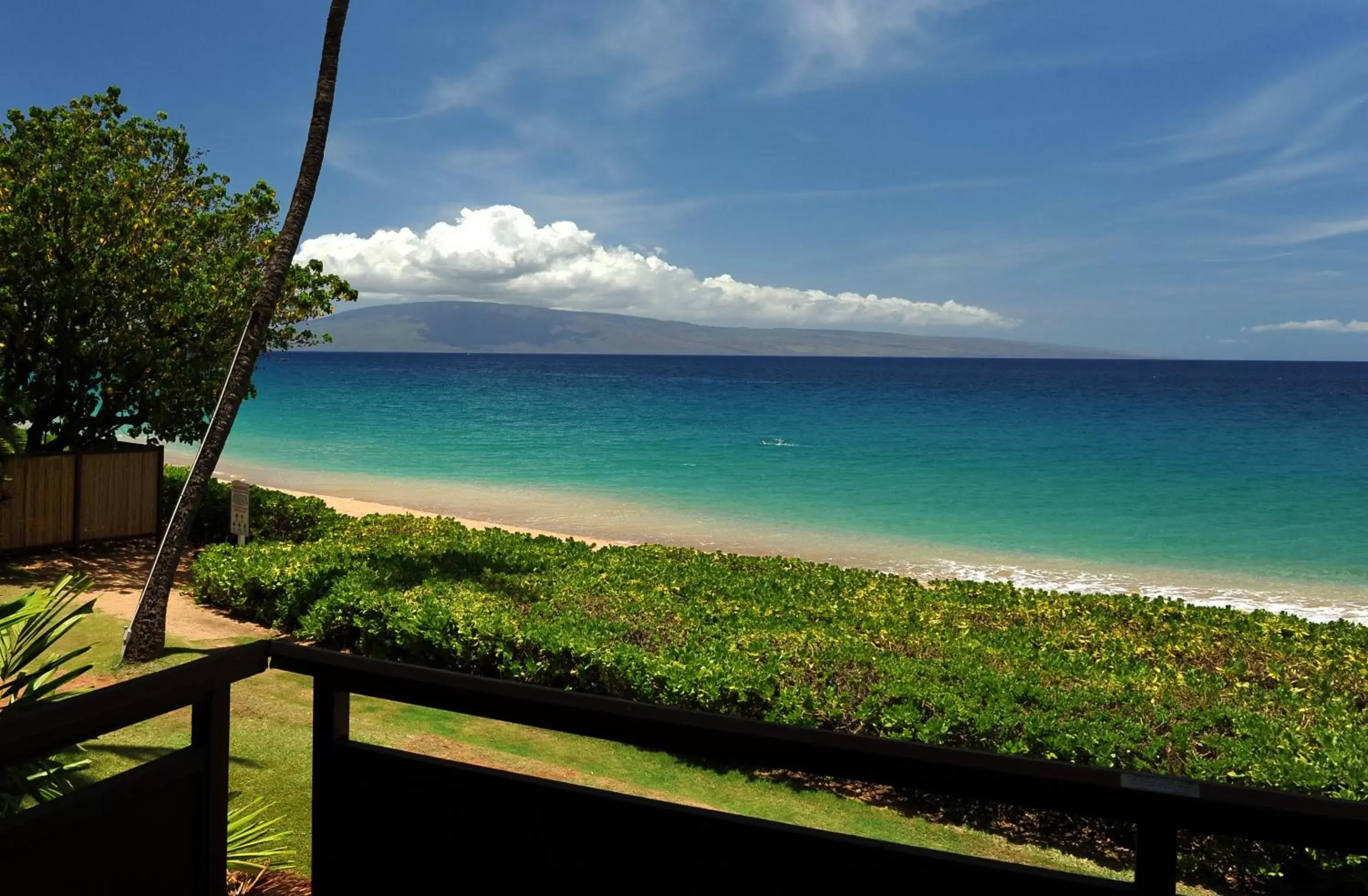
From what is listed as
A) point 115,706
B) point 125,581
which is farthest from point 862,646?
point 125,581

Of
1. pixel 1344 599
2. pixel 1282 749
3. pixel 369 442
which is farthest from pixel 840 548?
pixel 369 442

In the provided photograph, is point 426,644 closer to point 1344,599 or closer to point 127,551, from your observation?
point 127,551

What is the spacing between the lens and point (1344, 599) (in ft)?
57.0

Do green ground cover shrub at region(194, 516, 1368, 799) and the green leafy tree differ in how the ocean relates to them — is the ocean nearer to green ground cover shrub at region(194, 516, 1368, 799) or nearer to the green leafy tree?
green ground cover shrub at region(194, 516, 1368, 799)

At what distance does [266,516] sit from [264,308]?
22.1 feet

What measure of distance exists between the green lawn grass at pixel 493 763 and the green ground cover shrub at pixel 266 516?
6.08 meters

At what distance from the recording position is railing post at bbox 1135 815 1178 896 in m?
1.93

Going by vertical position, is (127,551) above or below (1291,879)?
below

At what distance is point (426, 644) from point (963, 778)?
25.7 feet

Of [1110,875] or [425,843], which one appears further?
[1110,875]

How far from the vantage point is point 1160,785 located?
1.90 m

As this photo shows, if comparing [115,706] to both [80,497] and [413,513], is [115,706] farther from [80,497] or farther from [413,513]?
[413,513]

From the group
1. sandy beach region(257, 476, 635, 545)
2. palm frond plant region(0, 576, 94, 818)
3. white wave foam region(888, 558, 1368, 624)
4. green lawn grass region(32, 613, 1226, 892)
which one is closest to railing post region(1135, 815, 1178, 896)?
palm frond plant region(0, 576, 94, 818)

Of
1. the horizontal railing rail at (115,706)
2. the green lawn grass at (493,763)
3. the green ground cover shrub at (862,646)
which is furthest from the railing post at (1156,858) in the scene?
the green ground cover shrub at (862,646)
